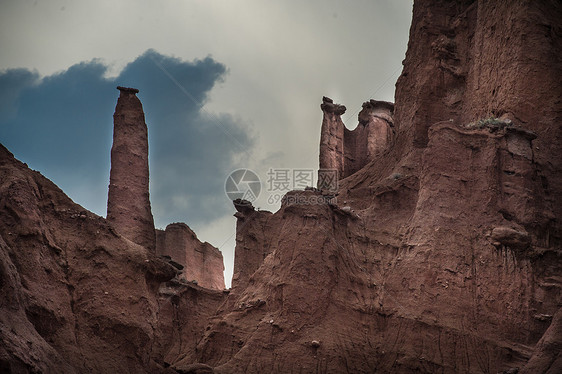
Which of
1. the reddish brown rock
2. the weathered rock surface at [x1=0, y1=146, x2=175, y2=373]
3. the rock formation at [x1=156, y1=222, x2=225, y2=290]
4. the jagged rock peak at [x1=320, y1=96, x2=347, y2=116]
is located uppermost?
the jagged rock peak at [x1=320, y1=96, x2=347, y2=116]

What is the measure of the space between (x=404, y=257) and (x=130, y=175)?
14549mm

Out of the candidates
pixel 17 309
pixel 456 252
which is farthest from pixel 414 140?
pixel 17 309

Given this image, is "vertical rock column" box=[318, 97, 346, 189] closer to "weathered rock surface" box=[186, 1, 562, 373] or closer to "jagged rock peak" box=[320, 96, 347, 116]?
"jagged rock peak" box=[320, 96, 347, 116]

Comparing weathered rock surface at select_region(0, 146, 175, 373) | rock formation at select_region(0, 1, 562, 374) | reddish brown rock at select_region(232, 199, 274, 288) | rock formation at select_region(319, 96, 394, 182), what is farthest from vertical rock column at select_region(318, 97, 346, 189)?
weathered rock surface at select_region(0, 146, 175, 373)

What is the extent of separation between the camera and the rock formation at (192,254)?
55844 millimetres

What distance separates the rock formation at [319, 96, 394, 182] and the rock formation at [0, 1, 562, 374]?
6.61 m

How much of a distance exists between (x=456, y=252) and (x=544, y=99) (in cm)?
783

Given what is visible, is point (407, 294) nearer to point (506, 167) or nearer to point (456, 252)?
point (456, 252)

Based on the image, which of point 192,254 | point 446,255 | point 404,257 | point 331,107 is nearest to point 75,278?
point 404,257

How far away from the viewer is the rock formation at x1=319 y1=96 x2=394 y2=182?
50.6 metres

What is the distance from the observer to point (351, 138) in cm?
5238

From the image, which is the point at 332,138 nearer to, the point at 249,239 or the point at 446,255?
the point at 249,239

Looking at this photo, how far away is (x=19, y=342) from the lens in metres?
21.9

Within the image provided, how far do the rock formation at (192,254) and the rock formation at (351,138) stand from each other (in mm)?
10287
